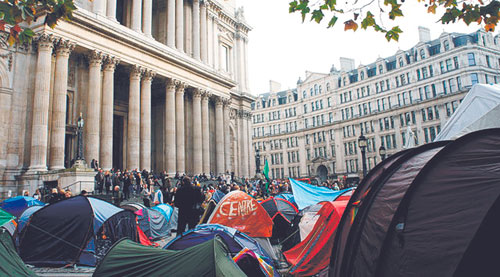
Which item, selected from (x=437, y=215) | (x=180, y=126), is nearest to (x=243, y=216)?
(x=437, y=215)

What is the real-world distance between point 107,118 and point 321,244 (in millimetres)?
21964

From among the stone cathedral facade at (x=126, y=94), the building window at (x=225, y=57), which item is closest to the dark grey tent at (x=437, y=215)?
the stone cathedral facade at (x=126, y=94)

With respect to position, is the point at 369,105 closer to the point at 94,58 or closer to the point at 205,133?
the point at 205,133

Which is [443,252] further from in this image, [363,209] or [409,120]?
[409,120]

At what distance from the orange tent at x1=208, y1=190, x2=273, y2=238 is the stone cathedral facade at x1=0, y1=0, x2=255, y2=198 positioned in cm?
1389

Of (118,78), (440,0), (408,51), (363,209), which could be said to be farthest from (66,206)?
(408,51)

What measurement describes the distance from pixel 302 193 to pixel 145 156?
61.7 feet

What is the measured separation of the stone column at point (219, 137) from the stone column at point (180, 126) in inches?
241

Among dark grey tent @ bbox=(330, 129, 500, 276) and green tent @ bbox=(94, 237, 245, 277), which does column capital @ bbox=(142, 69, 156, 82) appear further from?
dark grey tent @ bbox=(330, 129, 500, 276)

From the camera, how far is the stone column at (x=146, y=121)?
28578 mm

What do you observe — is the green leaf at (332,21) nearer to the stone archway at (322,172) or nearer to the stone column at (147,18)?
the stone column at (147,18)

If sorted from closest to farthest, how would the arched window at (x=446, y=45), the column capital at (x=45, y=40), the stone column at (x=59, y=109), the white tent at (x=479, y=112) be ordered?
the white tent at (x=479, y=112), the column capital at (x=45, y=40), the stone column at (x=59, y=109), the arched window at (x=446, y=45)

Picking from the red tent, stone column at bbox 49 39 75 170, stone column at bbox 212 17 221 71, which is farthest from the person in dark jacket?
stone column at bbox 212 17 221 71

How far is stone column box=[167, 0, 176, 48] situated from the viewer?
33688mm
